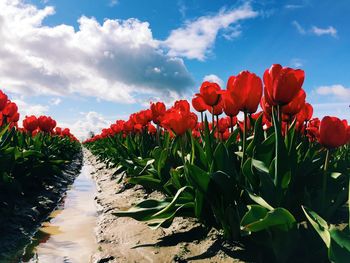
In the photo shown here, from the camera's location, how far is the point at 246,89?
266 centimetres

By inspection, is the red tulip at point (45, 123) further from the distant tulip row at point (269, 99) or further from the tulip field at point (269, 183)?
the distant tulip row at point (269, 99)

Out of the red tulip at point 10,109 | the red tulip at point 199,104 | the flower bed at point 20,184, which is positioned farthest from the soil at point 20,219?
the red tulip at point 199,104

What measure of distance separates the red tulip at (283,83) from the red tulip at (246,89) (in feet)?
0.64

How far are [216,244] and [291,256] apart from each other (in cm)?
62

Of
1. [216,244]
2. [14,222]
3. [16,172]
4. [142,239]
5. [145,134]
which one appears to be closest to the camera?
[216,244]

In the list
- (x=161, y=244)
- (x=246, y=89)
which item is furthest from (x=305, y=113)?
(x=161, y=244)

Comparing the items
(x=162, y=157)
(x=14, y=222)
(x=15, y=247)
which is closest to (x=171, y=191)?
(x=162, y=157)

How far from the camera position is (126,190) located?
20.5ft

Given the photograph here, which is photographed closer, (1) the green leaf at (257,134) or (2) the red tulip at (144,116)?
(1) the green leaf at (257,134)

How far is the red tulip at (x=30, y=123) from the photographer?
793 centimetres

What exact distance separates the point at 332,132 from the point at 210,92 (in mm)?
1375

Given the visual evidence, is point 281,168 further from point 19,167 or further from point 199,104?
point 19,167

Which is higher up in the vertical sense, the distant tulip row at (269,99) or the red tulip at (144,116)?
the red tulip at (144,116)

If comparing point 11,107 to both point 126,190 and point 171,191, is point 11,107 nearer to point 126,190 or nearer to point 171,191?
point 126,190
